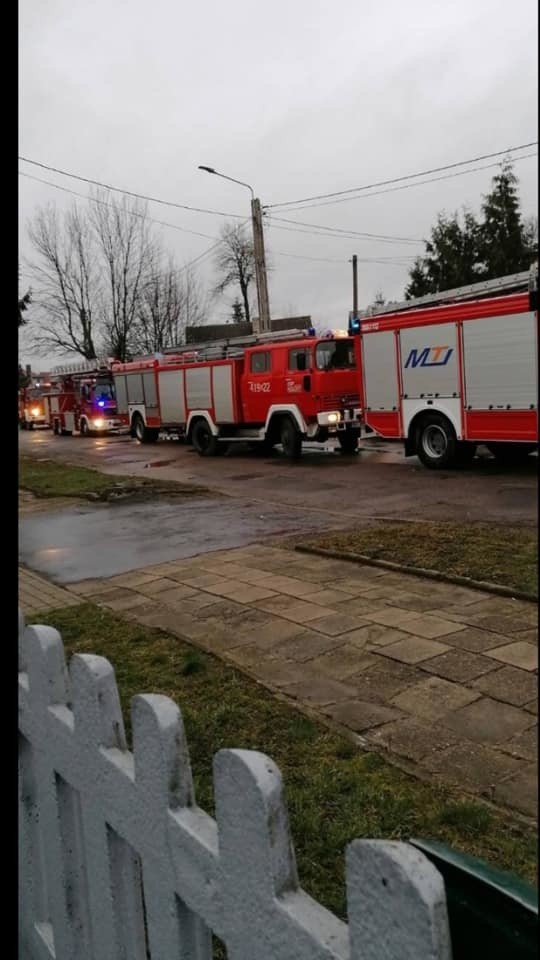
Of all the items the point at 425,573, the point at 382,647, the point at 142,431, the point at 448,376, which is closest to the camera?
the point at 382,647

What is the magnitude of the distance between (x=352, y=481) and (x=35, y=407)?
29.0 metres

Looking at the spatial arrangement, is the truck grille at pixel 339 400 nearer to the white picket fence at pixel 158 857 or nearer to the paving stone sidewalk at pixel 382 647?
the paving stone sidewalk at pixel 382 647

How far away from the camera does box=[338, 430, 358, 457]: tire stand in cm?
1641

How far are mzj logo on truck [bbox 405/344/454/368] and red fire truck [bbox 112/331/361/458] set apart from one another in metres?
2.35

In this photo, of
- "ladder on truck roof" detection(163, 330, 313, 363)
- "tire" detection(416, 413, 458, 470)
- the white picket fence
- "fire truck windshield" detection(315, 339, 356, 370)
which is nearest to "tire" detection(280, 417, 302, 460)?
→ "fire truck windshield" detection(315, 339, 356, 370)

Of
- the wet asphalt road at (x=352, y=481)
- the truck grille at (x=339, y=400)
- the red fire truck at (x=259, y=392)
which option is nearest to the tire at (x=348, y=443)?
the red fire truck at (x=259, y=392)

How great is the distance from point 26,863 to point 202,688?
182cm

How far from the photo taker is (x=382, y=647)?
→ 4070 mm

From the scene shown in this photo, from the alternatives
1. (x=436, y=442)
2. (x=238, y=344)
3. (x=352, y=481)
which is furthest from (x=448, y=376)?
(x=238, y=344)

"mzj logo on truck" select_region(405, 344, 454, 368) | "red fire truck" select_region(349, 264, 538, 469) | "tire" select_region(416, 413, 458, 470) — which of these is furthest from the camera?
"tire" select_region(416, 413, 458, 470)

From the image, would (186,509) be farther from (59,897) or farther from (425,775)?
(59,897)

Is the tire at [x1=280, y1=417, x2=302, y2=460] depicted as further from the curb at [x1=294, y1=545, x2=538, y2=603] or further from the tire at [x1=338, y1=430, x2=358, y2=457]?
the curb at [x1=294, y1=545, x2=538, y2=603]

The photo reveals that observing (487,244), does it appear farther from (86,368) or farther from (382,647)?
(86,368)

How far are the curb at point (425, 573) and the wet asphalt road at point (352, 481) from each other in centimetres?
52
